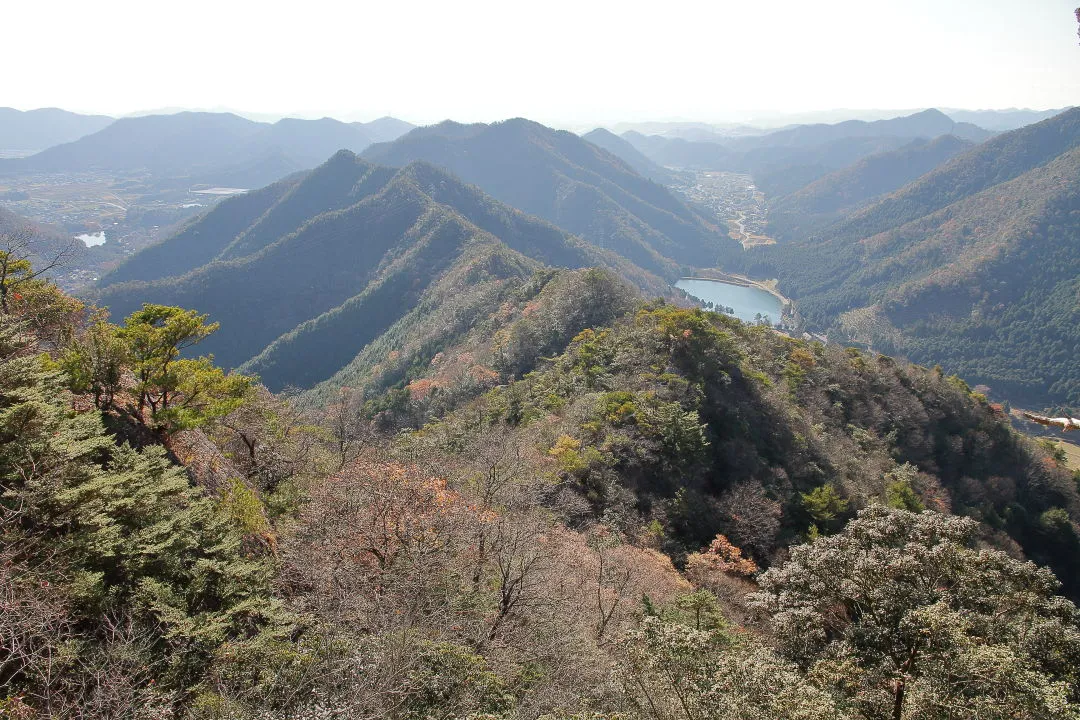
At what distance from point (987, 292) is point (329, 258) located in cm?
18875

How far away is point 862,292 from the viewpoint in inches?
7259

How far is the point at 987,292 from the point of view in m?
150

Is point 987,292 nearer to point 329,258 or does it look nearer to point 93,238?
point 329,258

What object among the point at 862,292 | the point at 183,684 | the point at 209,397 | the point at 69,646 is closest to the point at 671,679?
the point at 183,684

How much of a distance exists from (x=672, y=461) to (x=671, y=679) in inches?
813

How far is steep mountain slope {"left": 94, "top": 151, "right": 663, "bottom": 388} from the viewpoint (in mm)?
106688

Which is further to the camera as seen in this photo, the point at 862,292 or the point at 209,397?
the point at 862,292

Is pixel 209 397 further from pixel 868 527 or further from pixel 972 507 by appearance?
pixel 972 507

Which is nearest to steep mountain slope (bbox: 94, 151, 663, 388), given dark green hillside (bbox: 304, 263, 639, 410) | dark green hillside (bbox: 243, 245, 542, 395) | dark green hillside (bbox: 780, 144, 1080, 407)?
dark green hillside (bbox: 243, 245, 542, 395)

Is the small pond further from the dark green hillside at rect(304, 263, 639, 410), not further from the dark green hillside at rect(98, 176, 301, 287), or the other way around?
the dark green hillside at rect(304, 263, 639, 410)

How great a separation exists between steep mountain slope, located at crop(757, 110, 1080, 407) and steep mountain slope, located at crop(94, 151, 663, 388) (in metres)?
73.3

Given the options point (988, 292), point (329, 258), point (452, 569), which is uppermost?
point (329, 258)

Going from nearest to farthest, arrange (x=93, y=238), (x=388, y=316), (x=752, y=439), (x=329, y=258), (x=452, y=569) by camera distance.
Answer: (x=452, y=569), (x=752, y=439), (x=388, y=316), (x=329, y=258), (x=93, y=238)

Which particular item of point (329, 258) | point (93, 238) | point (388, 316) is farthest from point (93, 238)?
point (388, 316)
